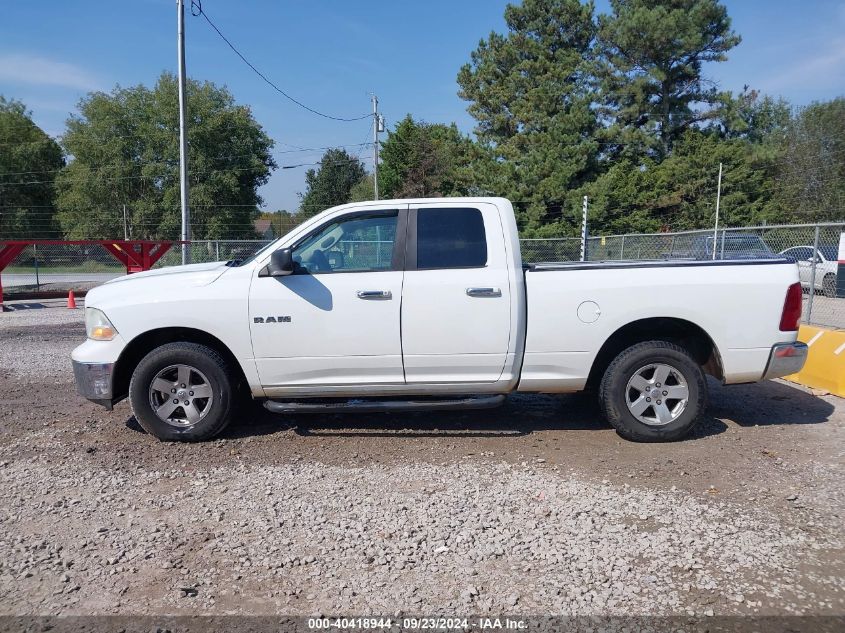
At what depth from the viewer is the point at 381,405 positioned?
16.4 ft

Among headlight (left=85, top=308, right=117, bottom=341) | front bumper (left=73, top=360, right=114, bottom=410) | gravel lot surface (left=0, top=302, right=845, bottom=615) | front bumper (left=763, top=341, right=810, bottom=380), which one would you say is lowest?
gravel lot surface (left=0, top=302, right=845, bottom=615)

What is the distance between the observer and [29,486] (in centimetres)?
423

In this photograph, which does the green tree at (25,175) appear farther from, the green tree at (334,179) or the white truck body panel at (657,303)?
the white truck body panel at (657,303)

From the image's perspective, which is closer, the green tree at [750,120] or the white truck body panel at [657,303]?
the white truck body panel at [657,303]

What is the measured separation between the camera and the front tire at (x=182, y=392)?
493cm

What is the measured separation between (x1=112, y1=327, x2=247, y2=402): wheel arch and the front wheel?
304cm

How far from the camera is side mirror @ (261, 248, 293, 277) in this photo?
4715 mm

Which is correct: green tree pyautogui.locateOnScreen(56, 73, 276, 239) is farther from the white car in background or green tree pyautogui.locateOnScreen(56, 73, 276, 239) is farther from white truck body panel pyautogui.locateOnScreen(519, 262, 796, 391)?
white truck body panel pyautogui.locateOnScreen(519, 262, 796, 391)

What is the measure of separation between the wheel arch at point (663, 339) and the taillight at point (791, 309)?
553mm

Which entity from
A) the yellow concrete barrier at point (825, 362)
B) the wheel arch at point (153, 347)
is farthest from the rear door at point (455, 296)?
the yellow concrete barrier at point (825, 362)

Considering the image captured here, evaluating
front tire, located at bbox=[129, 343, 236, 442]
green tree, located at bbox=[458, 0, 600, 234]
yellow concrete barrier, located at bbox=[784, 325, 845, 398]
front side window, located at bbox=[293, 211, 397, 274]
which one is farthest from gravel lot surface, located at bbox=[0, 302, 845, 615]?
green tree, located at bbox=[458, 0, 600, 234]

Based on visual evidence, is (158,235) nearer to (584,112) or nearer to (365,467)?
(584,112)

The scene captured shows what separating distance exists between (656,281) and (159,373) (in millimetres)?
3995

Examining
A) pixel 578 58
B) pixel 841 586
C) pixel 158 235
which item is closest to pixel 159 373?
pixel 841 586
